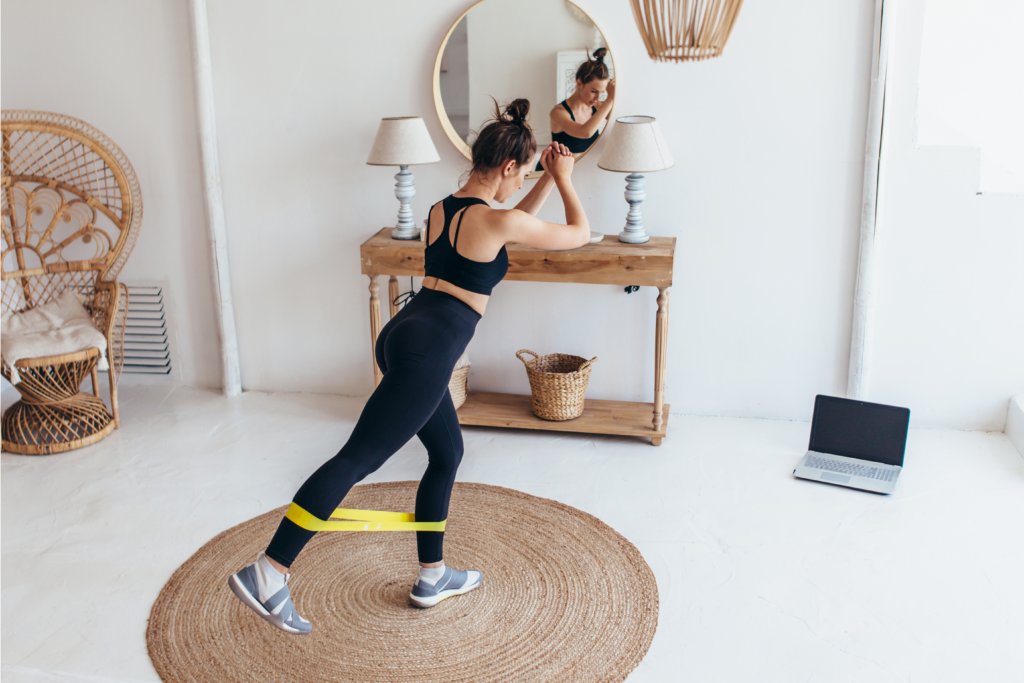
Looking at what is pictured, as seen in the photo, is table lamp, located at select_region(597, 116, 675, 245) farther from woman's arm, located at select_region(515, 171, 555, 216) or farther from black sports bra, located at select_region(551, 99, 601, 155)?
woman's arm, located at select_region(515, 171, 555, 216)

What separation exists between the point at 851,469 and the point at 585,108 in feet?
5.95

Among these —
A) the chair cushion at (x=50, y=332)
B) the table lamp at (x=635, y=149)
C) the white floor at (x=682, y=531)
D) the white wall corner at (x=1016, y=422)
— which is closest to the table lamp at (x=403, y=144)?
the table lamp at (x=635, y=149)

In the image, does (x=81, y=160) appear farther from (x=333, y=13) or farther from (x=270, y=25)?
(x=333, y=13)

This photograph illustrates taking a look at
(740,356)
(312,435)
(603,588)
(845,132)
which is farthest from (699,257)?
(312,435)

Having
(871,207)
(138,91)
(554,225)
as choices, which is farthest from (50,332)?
(871,207)

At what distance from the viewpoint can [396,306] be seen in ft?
12.5

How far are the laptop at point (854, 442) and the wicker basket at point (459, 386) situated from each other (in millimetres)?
1464

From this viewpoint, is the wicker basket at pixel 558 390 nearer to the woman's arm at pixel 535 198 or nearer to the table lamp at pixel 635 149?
the table lamp at pixel 635 149

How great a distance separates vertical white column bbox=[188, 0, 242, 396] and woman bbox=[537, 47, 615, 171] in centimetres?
159

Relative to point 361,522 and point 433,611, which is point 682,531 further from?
point 361,522

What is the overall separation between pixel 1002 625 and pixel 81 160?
4.16 m

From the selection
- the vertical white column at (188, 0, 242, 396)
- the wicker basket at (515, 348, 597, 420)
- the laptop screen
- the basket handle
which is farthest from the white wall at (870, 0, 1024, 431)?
the vertical white column at (188, 0, 242, 396)

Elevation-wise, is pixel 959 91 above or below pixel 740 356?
above

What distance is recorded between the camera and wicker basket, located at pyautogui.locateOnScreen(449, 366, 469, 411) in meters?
3.69
